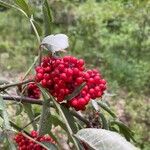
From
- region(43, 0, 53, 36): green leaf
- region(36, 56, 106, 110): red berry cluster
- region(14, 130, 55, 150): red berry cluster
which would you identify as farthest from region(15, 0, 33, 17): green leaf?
region(14, 130, 55, 150): red berry cluster

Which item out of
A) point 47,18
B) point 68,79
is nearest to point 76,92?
point 68,79

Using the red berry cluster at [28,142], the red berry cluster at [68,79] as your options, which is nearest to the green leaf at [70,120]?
the red berry cluster at [68,79]

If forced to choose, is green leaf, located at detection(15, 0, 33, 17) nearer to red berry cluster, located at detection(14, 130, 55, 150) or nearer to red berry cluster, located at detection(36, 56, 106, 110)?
red berry cluster, located at detection(36, 56, 106, 110)

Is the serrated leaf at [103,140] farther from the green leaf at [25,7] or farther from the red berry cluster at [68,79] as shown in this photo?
the green leaf at [25,7]

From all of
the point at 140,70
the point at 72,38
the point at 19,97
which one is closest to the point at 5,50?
the point at 72,38

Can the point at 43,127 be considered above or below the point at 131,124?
above

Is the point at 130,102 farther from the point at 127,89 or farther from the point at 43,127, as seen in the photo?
the point at 43,127

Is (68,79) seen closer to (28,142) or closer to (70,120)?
(70,120)
